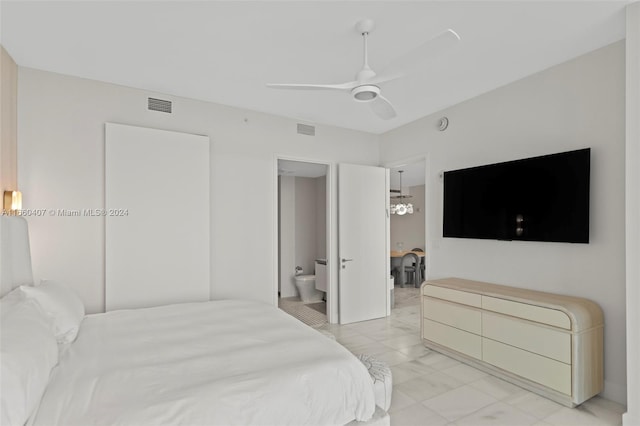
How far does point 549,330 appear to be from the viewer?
2.53 meters

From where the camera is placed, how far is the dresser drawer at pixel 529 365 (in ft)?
8.01

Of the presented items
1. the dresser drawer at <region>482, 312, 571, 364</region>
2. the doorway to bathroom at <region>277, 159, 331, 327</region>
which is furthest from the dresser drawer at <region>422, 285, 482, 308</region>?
the doorway to bathroom at <region>277, 159, 331, 327</region>

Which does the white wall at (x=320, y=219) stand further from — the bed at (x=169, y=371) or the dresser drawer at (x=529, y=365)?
the bed at (x=169, y=371)

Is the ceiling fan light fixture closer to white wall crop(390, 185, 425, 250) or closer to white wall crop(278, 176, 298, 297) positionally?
white wall crop(278, 176, 298, 297)

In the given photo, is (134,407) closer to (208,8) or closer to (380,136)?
(208,8)

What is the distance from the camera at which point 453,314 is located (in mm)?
3291

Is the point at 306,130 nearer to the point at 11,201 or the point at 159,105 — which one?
the point at 159,105


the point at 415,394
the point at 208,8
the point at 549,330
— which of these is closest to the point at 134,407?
the point at 415,394

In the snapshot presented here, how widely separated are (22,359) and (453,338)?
10.7 ft

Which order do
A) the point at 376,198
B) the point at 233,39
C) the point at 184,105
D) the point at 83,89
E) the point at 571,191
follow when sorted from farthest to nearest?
the point at 376,198 → the point at 184,105 → the point at 83,89 → the point at 571,191 → the point at 233,39

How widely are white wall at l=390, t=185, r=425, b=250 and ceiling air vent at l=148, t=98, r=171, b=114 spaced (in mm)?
6856

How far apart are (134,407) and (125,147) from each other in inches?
101

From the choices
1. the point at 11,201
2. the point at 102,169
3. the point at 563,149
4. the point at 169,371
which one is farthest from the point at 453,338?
the point at 11,201

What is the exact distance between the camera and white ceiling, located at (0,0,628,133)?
2129 millimetres
